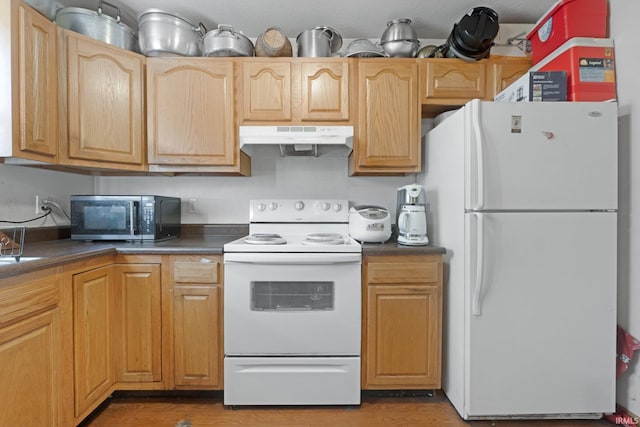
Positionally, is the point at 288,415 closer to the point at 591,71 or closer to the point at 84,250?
the point at 84,250

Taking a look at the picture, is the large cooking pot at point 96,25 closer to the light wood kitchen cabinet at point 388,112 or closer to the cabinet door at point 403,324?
the light wood kitchen cabinet at point 388,112

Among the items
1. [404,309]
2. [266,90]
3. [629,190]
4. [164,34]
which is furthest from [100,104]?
[629,190]

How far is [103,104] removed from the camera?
178 cm

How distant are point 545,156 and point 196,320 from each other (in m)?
1.97

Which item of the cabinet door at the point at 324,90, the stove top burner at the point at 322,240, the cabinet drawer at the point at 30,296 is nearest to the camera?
the cabinet drawer at the point at 30,296

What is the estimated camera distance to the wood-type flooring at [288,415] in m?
1.57

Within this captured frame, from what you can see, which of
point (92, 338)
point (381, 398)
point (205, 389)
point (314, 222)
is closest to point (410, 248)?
point (314, 222)

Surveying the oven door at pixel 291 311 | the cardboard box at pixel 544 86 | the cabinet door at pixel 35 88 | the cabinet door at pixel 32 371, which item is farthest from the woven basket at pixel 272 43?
the cabinet door at pixel 32 371

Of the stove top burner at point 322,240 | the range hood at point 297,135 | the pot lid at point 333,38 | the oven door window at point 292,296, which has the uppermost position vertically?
the pot lid at point 333,38

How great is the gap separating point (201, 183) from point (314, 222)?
0.92 metres

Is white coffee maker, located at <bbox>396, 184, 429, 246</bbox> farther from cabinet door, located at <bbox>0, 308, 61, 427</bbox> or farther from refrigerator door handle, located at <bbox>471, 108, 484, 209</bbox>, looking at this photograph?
cabinet door, located at <bbox>0, 308, 61, 427</bbox>

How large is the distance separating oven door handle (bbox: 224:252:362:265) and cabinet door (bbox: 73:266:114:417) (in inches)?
25.2

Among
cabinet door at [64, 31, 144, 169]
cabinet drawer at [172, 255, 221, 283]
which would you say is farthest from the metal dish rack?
cabinet drawer at [172, 255, 221, 283]

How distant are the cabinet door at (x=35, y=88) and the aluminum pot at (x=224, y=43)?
770mm
